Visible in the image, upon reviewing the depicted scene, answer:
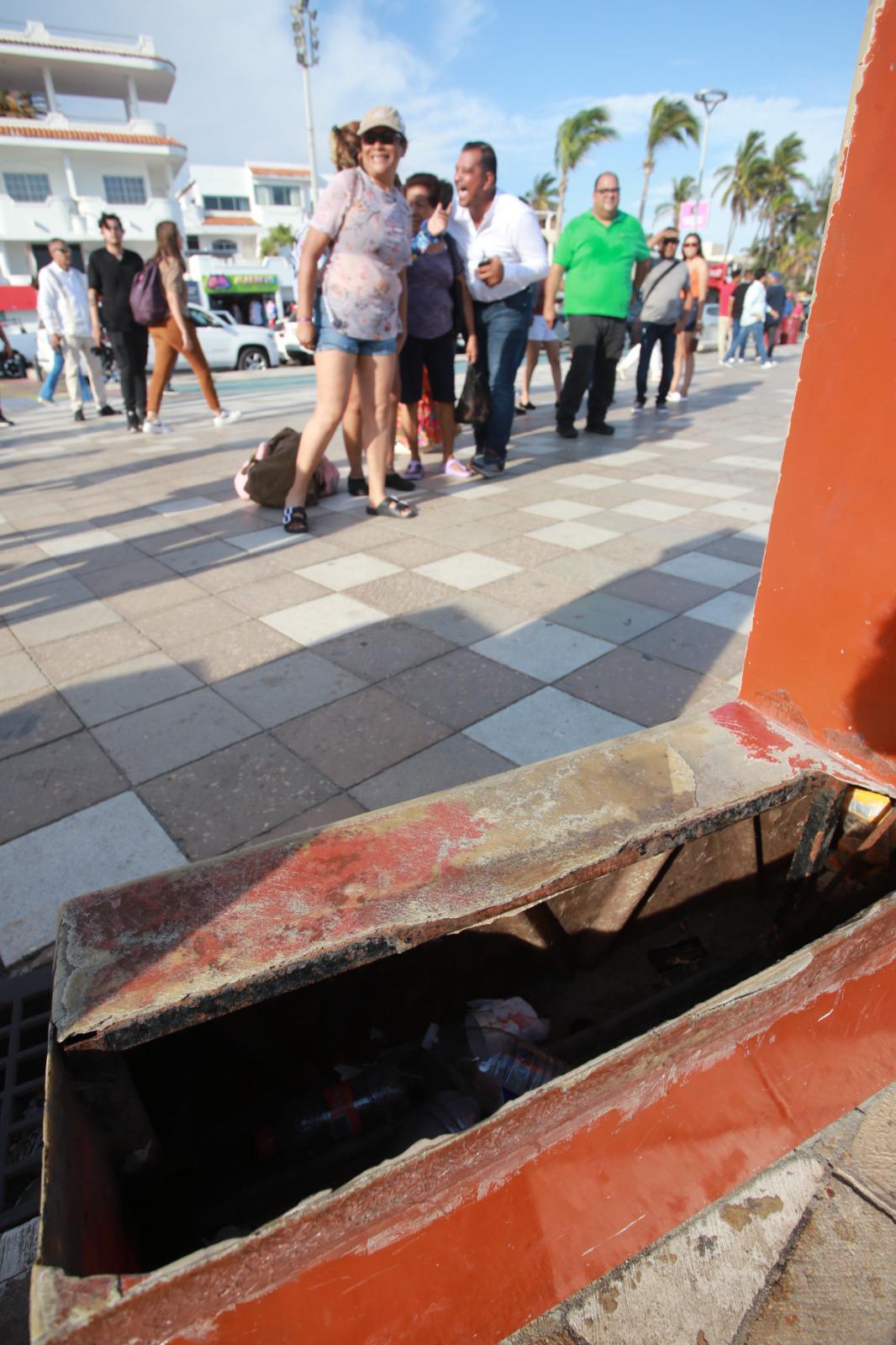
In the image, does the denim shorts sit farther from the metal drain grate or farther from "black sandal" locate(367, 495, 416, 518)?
the metal drain grate

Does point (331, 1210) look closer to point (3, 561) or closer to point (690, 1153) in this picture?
point (690, 1153)

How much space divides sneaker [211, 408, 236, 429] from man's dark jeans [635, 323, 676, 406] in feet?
16.5

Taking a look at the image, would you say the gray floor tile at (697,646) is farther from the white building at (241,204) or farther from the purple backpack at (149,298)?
the white building at (241,204)

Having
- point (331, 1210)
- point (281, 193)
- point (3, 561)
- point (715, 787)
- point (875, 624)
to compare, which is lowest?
point (3, 561)

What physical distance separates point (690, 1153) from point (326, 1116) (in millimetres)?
683

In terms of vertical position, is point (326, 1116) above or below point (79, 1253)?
below

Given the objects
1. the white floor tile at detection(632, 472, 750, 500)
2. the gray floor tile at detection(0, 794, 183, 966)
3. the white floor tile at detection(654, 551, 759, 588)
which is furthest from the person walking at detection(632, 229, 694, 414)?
the gray floor tile at detection(0, 794, 183, 966)

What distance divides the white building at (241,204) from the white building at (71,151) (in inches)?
272

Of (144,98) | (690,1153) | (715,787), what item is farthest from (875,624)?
(144,98)

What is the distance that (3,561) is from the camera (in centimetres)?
451

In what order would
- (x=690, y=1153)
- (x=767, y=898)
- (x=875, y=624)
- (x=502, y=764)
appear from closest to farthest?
(x=690, y=1153), (x=875, y=624), (x=767, y=898), (x=502, y=764)

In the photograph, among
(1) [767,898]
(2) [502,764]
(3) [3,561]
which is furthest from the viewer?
(3) [3,561]

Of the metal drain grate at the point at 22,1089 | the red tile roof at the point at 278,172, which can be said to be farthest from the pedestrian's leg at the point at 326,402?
the red tile roof at the point at 278,172

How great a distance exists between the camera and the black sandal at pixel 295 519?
473cm
